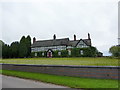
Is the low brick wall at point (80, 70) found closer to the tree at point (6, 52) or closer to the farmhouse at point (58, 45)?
the farmhouse at point (58, 45)

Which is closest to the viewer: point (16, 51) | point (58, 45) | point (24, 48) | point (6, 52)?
point (58, 45)

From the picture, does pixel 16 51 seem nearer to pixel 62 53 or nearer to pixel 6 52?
pixel 6 52

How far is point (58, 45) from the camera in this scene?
54.6 metres

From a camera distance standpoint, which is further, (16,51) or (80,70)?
(16,51)

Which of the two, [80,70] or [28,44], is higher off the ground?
[28,44]

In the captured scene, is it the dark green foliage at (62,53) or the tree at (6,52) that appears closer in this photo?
the dark green foliage at (62,53)

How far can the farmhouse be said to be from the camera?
50706 mm

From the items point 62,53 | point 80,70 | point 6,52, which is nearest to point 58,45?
point 62,53

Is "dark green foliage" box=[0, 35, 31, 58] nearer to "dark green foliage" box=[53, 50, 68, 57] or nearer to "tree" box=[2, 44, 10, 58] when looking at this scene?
"tree" box=[2, 44, 10, 58]

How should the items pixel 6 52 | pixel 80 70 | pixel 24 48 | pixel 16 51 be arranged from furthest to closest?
pixel 6 52 < pixel 16 51 < pixel 24 48 < pixel 80 70

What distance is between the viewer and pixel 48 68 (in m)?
16.1

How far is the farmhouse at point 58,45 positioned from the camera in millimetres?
50706

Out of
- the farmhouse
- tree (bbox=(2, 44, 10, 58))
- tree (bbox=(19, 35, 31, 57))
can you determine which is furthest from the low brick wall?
tree (bbox=(2, 44, 10, 58))

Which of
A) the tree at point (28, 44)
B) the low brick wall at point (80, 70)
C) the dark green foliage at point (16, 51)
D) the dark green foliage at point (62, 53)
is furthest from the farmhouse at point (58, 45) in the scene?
the low brick wall at point (80, 70)
